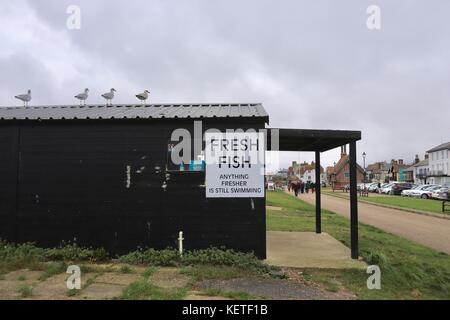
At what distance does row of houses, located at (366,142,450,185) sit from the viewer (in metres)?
71.2

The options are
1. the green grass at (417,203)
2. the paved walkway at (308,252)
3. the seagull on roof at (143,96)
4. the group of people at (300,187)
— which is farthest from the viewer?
the group of people at (300,187)

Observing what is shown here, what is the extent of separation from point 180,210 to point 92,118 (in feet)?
9.54

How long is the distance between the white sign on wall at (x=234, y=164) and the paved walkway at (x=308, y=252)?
163 cm

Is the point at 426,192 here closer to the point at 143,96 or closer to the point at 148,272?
the point at 143,96

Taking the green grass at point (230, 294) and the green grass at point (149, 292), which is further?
the green grass at point (230, 294)

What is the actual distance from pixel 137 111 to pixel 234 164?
2.95 meters

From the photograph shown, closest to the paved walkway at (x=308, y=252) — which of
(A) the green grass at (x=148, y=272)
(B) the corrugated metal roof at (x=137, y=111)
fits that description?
(A) the green grass at (x=148, y=272)

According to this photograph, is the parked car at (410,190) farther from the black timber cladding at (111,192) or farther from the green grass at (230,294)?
the green grass at (230,294)

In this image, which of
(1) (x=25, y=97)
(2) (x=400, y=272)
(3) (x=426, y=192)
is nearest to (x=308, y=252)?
(2) (x=400, y=272)

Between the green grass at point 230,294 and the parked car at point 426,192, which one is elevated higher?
the parked car at point 426,192

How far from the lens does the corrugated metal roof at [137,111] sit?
8.82 metres

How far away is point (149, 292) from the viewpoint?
6.02 metres

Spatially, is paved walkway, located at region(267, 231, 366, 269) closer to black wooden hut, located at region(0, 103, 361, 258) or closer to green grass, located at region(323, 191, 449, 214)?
black wooden hut, located at region(0, 103, 361, 258)
